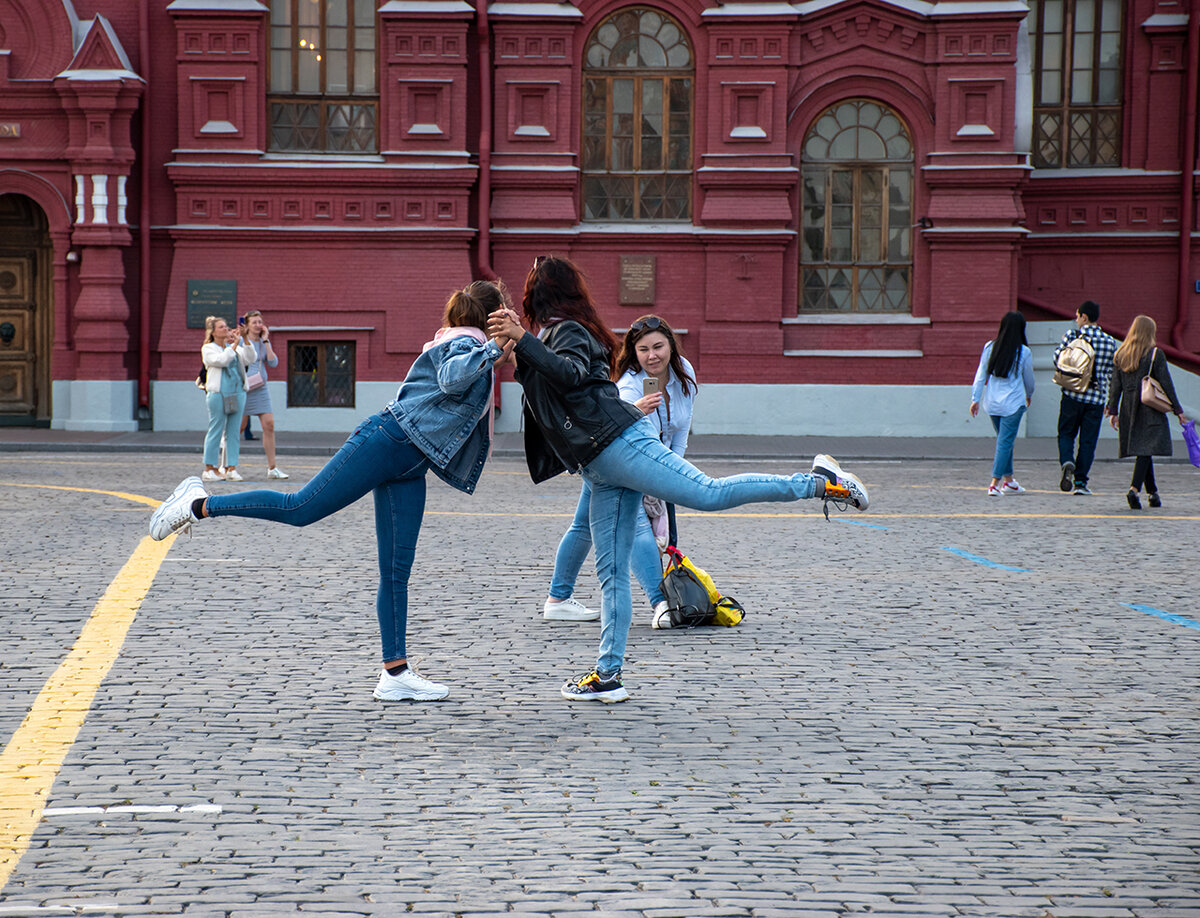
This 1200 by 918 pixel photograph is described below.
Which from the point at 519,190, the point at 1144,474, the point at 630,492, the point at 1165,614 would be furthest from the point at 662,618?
the point at 519,190

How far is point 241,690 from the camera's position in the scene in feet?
19.4

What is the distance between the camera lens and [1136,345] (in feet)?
43.5

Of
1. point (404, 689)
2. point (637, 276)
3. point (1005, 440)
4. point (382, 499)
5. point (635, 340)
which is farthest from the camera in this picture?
point (637, 276)

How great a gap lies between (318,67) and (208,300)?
13.1 feet

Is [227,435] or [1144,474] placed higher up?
[227,435]

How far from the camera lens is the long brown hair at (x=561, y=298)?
227 inches

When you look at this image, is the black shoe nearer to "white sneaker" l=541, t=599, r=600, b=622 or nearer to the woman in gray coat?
the woman in gray coat

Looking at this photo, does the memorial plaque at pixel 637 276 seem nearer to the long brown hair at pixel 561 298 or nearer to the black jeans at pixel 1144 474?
the black jeans at pixel 1144 474

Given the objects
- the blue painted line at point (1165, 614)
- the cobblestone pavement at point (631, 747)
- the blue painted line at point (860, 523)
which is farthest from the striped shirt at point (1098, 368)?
the blue painted line at point (1165, 614)

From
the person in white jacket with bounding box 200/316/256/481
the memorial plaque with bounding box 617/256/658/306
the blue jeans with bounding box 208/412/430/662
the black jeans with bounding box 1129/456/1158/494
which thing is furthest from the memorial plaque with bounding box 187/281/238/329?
the blue jeans with bounding box 208/412/430/662

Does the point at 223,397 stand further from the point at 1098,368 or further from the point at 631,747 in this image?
the point at 631,747

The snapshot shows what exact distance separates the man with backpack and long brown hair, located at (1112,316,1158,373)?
0.64m

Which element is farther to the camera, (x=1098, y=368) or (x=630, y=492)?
(x=1098, y=368)

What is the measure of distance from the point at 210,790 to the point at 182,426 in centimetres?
1822
